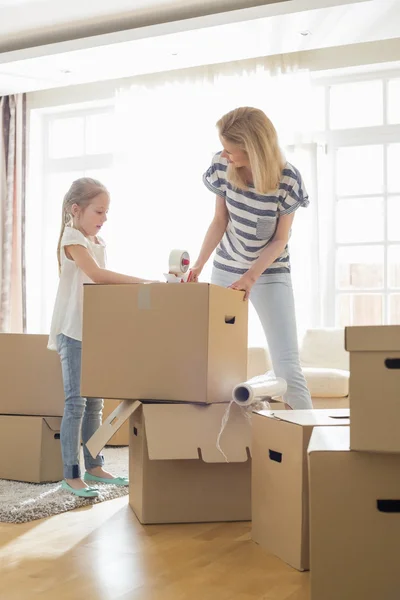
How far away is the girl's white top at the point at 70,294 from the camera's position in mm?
2293

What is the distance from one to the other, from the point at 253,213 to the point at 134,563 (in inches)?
44.2

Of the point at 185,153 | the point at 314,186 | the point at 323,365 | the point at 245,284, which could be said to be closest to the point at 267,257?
the point at 245,284

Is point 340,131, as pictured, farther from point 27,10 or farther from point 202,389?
point 202,389

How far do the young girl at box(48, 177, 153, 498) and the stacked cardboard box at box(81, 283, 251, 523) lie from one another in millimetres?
196

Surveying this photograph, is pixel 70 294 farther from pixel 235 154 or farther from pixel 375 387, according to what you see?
pixel 375 387

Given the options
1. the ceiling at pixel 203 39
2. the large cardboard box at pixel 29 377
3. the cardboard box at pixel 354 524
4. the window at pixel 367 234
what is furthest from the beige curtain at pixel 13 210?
the cardboard box at pixel 354 524

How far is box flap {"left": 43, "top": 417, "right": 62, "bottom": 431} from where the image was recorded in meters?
2.47

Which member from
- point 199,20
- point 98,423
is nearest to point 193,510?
point 98,423

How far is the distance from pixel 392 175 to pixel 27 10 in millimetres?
2440

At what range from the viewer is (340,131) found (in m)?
4.72

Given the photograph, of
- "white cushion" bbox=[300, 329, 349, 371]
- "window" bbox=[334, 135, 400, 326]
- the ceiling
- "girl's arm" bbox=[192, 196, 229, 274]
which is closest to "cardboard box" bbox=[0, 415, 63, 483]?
"girl's arm" bbox=[192, 196, 229, 274]

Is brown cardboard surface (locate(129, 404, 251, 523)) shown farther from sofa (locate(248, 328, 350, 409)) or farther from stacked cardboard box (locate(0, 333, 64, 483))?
sofa (locate(248, 328, 350, 409))

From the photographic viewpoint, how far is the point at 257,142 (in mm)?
2158

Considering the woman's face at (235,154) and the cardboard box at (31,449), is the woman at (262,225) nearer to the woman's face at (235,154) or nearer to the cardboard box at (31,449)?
the woman's face at (235,154)
